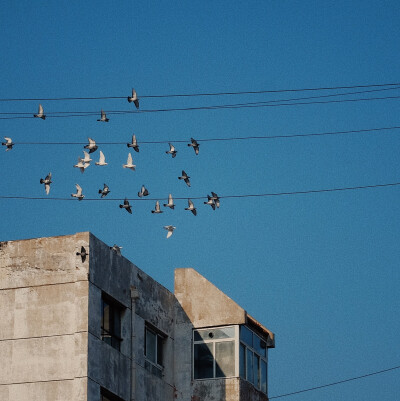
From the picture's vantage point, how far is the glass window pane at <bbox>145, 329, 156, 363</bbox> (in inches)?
1329

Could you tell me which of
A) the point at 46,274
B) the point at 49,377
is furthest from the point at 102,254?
the point at 49,377

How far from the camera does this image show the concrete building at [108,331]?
3006cm

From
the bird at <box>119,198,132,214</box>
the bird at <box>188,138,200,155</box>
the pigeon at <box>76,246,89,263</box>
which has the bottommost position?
the pigeon at <box>76,246,89,263</box>

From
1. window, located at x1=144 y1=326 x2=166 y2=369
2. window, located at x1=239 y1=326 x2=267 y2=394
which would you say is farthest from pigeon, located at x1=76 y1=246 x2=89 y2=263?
window, located at x1=239 y1=326 x2=267 y2=394

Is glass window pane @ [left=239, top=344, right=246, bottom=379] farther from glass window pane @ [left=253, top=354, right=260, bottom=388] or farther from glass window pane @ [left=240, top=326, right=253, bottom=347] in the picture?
glass window pane @ [left=253, top=354, right=260, bottom=388]

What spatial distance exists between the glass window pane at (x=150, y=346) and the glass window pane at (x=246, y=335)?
2718 mm

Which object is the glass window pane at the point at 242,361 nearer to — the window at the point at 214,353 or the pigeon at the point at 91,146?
the window at the point at 214,353

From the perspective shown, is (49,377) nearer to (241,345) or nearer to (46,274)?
(46,274)

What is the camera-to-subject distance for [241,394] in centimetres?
3450

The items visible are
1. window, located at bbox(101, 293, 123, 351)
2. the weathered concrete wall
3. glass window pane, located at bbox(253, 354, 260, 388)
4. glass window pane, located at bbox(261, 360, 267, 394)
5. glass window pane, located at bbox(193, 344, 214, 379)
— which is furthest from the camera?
glass window pane, located at bbox(261, 360, 267, 394)

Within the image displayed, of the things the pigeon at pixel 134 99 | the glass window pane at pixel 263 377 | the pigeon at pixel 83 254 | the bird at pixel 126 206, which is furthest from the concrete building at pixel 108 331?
the pigeon at pixel 134 99

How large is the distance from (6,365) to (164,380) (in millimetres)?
5661

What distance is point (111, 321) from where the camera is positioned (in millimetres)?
31875

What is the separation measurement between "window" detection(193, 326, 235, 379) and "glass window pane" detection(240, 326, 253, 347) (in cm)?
40
